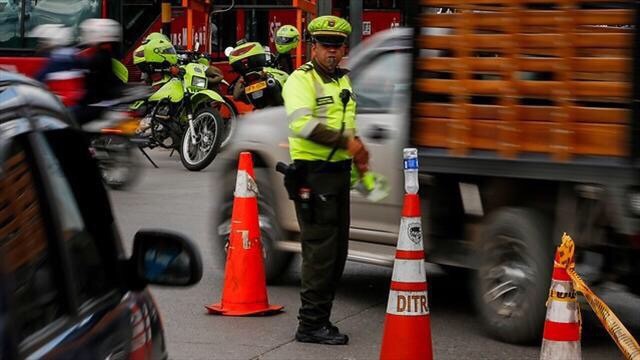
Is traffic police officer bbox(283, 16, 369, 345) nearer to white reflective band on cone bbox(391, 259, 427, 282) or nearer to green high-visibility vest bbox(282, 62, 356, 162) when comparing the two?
green high-visibility vest bbox(282, 62, 356, 162)

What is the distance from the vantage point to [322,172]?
7.19 meters

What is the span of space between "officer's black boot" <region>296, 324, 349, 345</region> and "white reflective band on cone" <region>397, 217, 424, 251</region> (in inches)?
48.3

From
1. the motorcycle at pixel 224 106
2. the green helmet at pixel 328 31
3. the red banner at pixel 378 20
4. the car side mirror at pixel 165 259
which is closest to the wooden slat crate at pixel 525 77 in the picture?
the green helmet at pixel 328 31

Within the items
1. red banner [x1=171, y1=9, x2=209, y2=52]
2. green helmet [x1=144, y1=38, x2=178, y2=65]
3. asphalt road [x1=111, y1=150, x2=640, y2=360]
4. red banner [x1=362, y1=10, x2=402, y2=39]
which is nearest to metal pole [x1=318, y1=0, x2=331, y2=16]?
green helmet [x1=144, y1=38, x2=178, y2=65]

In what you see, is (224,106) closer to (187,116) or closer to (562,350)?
(187,116)

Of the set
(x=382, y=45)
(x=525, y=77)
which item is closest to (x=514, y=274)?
(x=525, y=77)

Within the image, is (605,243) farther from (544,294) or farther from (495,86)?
(495,86)

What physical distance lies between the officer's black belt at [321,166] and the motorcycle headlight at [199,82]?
416 inches

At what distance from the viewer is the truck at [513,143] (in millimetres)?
6559

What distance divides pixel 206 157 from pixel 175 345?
31.4 ft

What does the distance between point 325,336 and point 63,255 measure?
4.30 meters

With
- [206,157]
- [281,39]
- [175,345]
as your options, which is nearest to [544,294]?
[175,345]

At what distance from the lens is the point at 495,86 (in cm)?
711

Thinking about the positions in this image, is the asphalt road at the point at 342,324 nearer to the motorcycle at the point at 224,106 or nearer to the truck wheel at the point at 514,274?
the truck wheel at the point at 514,274
